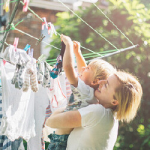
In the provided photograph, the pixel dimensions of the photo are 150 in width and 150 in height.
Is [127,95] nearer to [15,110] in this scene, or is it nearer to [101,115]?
[101,115]

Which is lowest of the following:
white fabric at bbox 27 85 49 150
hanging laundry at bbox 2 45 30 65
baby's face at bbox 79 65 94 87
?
white fabric at bbox 27 85 49 150

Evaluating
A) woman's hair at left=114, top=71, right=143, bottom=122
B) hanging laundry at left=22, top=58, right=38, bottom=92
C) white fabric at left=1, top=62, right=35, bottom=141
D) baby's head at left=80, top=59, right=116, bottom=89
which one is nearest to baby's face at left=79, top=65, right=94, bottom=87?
baby's head at left=80, top=59, right=116, bottom=89

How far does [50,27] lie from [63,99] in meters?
0.46

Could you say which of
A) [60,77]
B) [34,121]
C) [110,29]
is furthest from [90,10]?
[34,121]

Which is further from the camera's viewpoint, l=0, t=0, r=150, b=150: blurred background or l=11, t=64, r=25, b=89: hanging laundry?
l=0, t=0, r=150, b=150: blurred background

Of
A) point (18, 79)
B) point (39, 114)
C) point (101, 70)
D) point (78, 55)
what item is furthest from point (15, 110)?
point (101, 70)

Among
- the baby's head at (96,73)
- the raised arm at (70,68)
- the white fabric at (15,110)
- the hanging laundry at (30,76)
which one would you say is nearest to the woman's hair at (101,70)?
the baby's head at (96,73)

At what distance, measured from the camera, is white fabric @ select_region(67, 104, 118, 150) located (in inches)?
47.2

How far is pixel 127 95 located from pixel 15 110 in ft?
2.30

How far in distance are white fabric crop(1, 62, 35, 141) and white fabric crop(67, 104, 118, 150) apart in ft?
1.45

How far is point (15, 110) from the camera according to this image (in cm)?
157

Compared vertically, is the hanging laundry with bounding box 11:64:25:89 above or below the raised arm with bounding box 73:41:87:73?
below

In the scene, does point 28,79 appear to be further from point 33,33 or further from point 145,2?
point 145,2

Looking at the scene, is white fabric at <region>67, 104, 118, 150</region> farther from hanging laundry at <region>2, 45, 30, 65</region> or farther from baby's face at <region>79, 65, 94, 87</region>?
hanging laundry at <region>2, 45, 30, 65</region>
